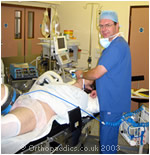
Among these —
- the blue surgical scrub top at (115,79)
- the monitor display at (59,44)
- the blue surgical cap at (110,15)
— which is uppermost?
the blue surgical cap at (110,15)

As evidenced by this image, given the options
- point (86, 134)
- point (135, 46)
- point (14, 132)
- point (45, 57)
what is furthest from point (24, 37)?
point (14, 132)

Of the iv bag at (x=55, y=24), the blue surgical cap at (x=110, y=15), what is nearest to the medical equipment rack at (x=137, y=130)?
the blue surgical cap at (x=110, y=15)

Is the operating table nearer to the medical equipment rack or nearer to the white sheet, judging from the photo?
the white sheet

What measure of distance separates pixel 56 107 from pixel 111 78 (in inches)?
22.5

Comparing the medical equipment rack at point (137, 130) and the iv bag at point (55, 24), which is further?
the iv bag at point (55, 24)

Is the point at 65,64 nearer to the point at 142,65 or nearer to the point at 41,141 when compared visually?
the point at 142,65

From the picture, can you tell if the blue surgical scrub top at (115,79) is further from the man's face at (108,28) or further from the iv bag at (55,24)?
the iv bag at (55,24)

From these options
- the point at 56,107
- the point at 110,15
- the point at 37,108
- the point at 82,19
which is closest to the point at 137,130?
the point at 56,107

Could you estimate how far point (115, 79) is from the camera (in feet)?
6.19

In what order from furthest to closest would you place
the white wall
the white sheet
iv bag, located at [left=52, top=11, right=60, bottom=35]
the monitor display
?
the white wall < iv bag, located at [left=52, top=11, right=60, bottom=35] < the monitor display < the white sheet

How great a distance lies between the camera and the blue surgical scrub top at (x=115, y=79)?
184 cm

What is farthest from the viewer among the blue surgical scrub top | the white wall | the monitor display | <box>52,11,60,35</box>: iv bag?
the white wall

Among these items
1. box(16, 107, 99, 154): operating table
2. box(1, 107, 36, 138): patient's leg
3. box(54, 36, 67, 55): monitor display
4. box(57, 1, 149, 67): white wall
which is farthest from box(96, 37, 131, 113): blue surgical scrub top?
box(57, 1, 149, 67): white wall

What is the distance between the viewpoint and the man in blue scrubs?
1.85 metres
